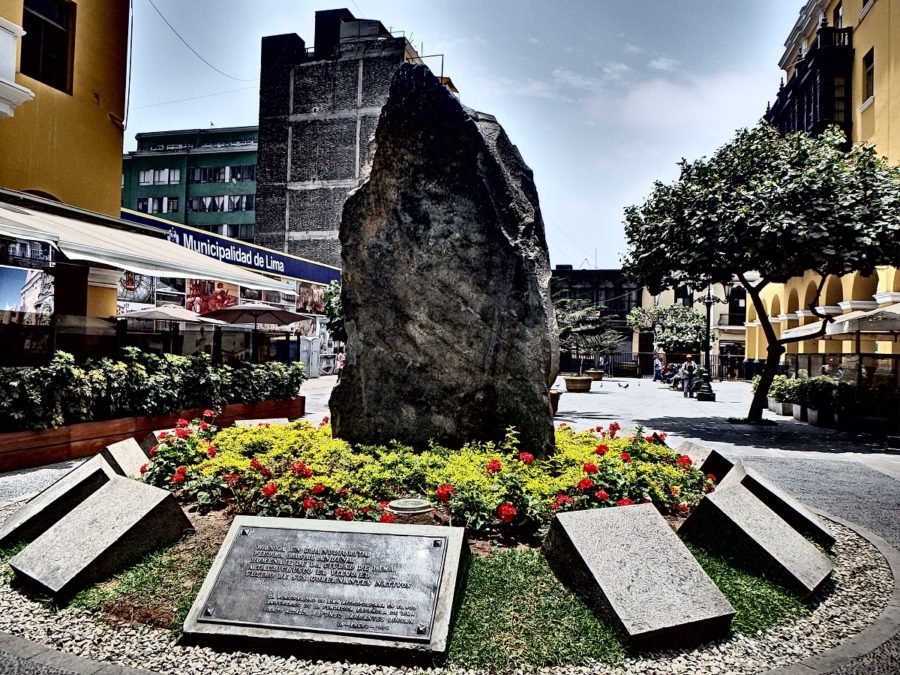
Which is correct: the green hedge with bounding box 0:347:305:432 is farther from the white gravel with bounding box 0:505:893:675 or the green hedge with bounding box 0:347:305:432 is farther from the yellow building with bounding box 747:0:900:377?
the yellow building with bounding box 747:0:900:377

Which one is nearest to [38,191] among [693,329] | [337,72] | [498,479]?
[498,479]

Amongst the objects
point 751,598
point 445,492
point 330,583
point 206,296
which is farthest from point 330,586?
point 206,296

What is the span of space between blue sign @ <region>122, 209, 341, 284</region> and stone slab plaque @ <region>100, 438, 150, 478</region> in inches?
571

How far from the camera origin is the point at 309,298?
1267 inches

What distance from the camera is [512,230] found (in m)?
6.22

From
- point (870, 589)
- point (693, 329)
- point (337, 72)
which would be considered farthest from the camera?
point (693, 329)

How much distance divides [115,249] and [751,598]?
392 inches

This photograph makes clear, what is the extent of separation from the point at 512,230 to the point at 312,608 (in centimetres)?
384

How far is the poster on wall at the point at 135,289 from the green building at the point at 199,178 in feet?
113

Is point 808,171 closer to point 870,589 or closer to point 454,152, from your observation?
point 454,152

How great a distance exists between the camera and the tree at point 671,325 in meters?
53.0

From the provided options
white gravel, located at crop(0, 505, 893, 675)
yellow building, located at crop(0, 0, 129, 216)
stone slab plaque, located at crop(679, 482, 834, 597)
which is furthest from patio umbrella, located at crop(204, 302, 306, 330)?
stone slab plaque, located at crop(679, 482, 834, 597)

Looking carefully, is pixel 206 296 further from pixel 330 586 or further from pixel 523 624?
pixel 523 624

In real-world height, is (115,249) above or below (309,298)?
below
